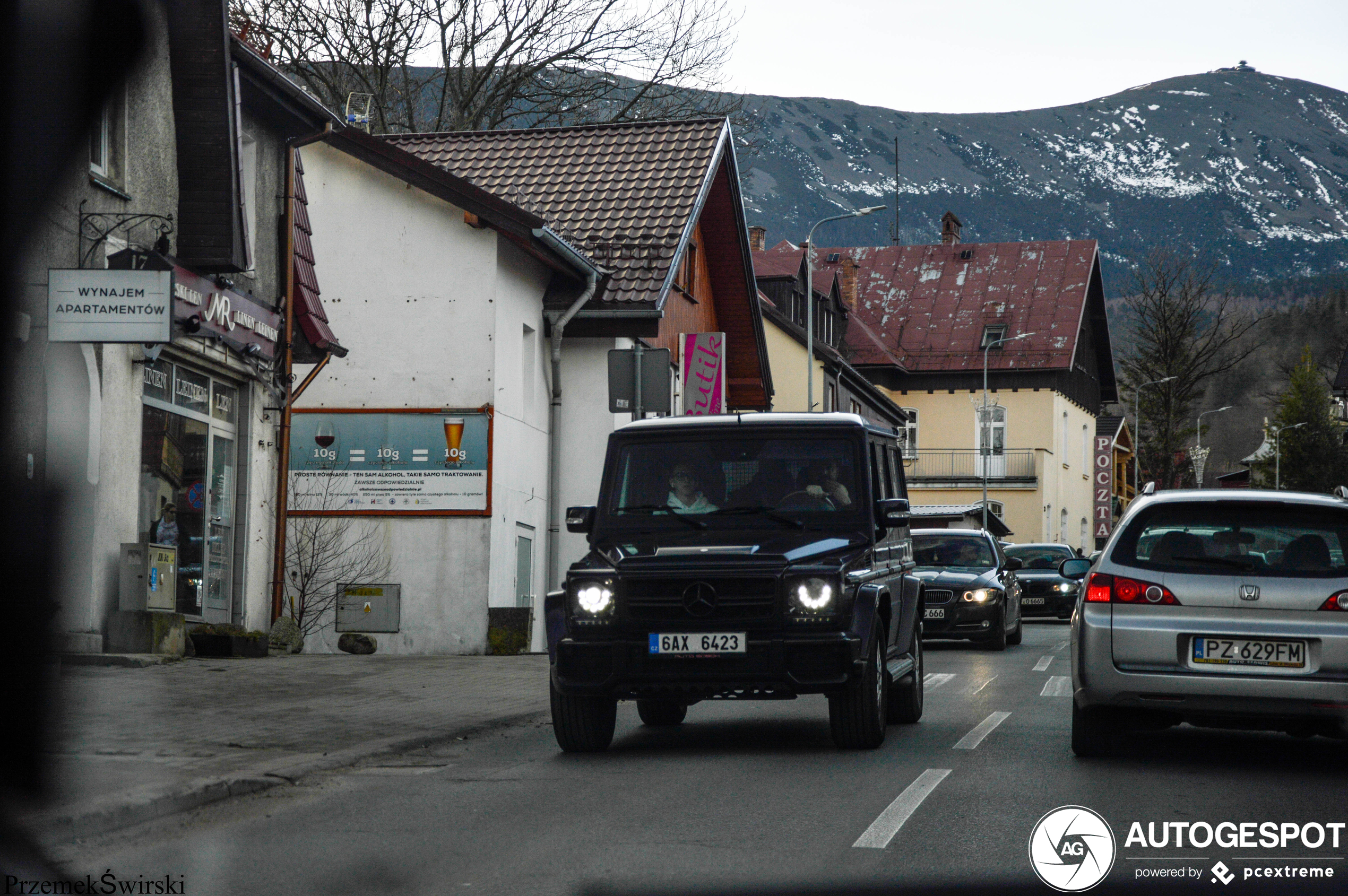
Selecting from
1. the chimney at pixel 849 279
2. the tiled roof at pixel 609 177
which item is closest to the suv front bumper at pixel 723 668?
the tiled roof at pixel 609 177

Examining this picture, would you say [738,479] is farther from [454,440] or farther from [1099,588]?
[454,440]

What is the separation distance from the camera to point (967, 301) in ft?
236

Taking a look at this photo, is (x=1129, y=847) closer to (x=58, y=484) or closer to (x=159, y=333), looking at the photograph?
(x=58, y=484)

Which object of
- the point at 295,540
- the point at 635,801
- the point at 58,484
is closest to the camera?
the point at 58,484

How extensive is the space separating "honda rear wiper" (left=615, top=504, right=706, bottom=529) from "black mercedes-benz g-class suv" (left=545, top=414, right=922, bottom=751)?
13 millimetres

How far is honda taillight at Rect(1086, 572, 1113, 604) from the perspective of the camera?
31.7ft

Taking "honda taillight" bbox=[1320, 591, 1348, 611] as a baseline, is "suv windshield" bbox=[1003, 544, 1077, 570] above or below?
above

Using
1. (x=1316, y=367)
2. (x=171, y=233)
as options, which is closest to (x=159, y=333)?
(x=171, y=233)

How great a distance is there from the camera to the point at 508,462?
2303 cm

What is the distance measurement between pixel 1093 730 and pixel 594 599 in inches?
121

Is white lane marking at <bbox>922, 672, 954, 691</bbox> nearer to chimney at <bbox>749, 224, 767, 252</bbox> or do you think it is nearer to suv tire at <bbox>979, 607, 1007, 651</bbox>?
suv tire at <bbox>979, 607, 1007, 651</bbox>

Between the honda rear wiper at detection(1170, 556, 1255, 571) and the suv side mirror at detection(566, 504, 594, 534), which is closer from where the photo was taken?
the honda rear wiper at detection(1170, 556, 1255, 571)

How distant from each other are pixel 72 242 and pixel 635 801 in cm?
875

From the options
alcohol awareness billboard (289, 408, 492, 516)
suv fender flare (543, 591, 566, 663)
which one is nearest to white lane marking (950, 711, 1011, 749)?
suv fender flare (543, 591, 566, 663)
